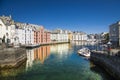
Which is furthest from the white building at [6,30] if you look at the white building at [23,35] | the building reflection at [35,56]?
the building reflection at [35,56]

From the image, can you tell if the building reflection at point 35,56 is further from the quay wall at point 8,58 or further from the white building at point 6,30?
the white building at point 6,30

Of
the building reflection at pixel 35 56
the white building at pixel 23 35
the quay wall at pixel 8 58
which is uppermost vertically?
the white building at pixel 23 35

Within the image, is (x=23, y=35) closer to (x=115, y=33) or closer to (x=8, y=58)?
(x=115, y=33)

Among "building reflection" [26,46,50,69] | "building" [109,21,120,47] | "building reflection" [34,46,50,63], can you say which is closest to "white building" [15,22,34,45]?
"building reflection" [34,46,50,63]

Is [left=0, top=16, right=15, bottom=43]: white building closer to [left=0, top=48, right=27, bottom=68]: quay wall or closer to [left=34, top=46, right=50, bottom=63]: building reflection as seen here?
[left=34, top=46, right=50, bottom=63]: building reflection

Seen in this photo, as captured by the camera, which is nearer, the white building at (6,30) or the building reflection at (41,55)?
the building reflection at (41,55)

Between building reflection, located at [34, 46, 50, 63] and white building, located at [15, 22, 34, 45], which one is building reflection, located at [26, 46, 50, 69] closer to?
building reflection, located at [34, 46, 50, 63]

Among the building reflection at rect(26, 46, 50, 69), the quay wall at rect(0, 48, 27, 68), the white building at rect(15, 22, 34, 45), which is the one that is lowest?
the building reflection at rect(26, 46, 50, 69)

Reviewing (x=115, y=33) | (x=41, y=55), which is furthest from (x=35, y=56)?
(x=115, y=33)

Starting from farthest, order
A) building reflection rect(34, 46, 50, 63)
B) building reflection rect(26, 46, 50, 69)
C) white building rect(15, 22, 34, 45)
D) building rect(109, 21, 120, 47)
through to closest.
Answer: building rect(109, 21, 120, 47)
white building rect(15, 22, 34, 45)
building reflection rect(34, 46, 50, 63)
building reflection rect(26, 46, 50, 69)

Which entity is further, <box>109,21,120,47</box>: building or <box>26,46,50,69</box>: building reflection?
<box>109,21,120,47</box>: building

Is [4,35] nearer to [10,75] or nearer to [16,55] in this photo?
[16,55]

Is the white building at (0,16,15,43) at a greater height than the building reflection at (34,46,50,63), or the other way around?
the white building at (0,16,15,43)

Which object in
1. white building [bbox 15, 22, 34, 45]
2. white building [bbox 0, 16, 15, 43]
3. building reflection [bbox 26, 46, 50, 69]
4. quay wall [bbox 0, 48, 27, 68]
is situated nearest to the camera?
quay wall [bbox 0, 48, 27, 68]
